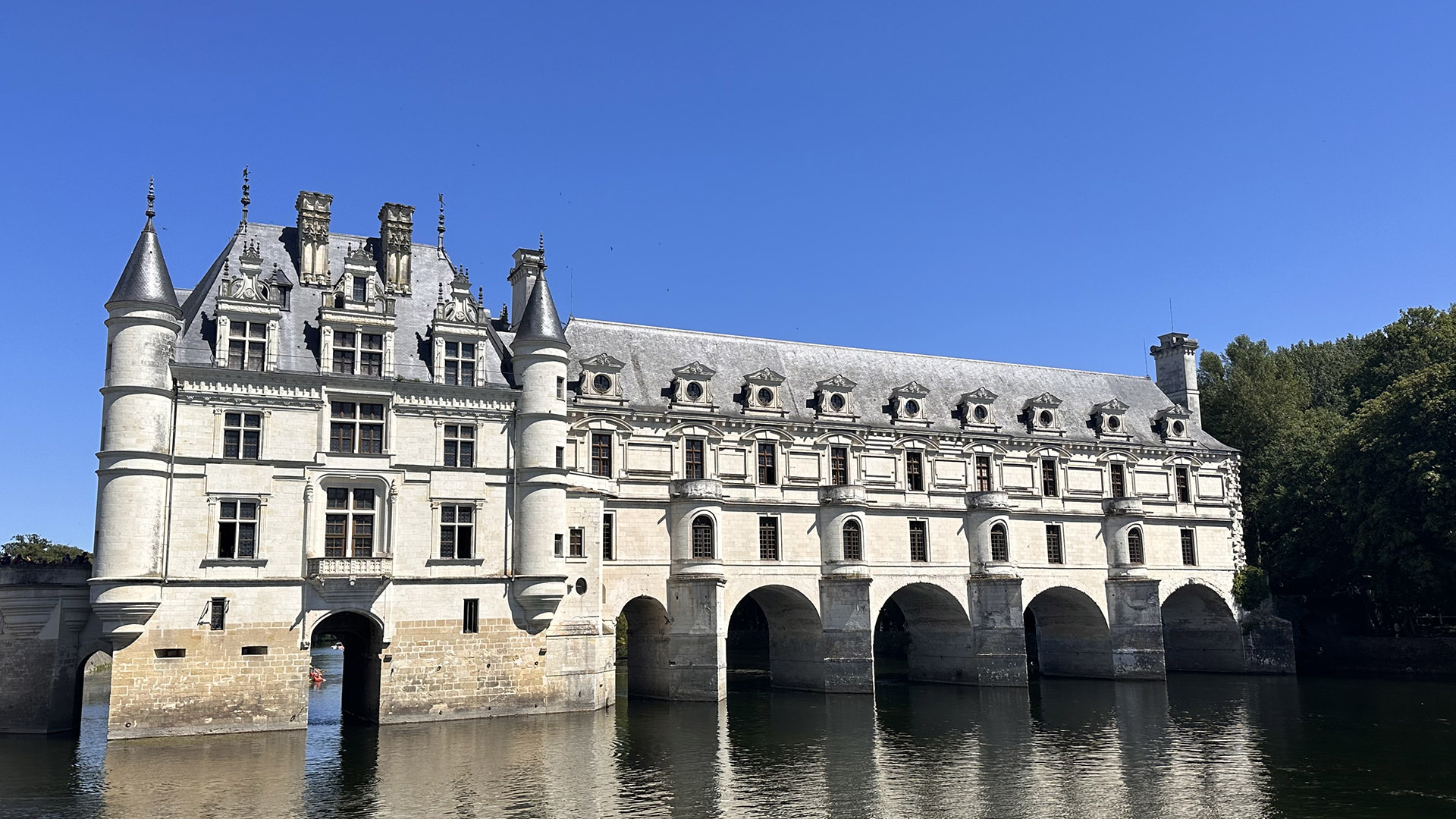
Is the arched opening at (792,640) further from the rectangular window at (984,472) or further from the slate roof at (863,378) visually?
the rectangular window at (984,472)

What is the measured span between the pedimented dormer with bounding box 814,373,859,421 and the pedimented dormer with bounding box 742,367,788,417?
2.10m

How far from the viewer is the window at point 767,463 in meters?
47.1

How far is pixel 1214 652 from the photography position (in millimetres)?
56156

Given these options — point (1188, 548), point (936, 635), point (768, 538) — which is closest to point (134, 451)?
point (768, 538)

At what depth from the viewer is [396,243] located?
40750mm

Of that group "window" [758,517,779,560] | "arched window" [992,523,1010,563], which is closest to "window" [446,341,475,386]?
"window" [758,517,779,560]

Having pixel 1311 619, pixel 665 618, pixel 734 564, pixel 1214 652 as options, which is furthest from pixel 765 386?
pixel 1311 619

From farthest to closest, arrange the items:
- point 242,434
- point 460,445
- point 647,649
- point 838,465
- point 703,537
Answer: point 838,465 → point 647,649 → point 703,537 → point 460,445 → point 242,434

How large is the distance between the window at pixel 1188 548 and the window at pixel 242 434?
1674 inches

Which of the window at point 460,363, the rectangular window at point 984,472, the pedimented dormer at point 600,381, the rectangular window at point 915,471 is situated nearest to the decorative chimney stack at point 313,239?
the window at point 460,363

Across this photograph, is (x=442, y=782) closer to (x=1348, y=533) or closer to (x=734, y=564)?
(x=734, y=564)

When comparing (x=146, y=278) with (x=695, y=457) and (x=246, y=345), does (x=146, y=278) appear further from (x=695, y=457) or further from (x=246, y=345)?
(x=695, y=457)

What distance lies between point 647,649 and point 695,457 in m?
8.13

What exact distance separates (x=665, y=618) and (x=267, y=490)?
15910 millimetres
